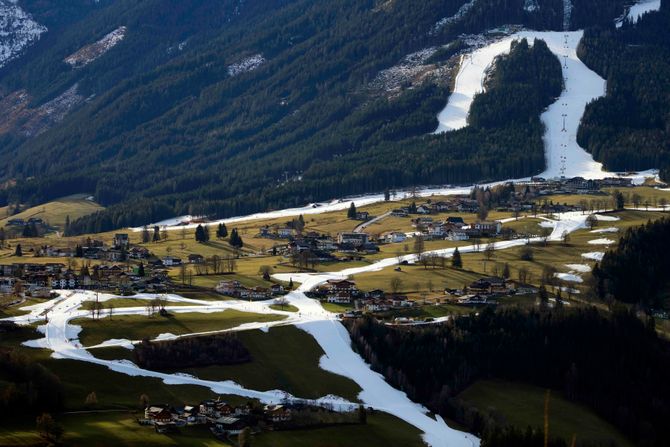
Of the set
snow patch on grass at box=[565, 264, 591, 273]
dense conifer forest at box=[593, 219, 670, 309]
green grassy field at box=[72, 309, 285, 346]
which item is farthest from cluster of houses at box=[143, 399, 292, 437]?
snow patch on grass at box=[565, 264, 591, 273]

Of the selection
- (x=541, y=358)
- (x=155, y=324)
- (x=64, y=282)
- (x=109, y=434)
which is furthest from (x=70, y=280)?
(x=109, y=434)

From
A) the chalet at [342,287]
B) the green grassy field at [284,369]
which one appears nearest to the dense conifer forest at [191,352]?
the green grassy field at [284,369]

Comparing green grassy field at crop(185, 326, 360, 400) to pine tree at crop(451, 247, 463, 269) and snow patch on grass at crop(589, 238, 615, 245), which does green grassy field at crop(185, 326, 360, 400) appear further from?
snow patch on grass at crop(589, 238, 615, 245)

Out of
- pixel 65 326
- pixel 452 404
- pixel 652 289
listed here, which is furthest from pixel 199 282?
pixel 652 289

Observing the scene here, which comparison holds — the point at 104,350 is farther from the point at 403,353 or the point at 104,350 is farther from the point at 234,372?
the point at 403,353

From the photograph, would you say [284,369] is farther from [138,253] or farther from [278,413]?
[138,253]

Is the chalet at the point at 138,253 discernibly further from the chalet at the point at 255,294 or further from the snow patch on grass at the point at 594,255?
the snow patch on grass at the point at 594,255

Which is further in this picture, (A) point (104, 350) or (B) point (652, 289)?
(B) point (652, 289)
